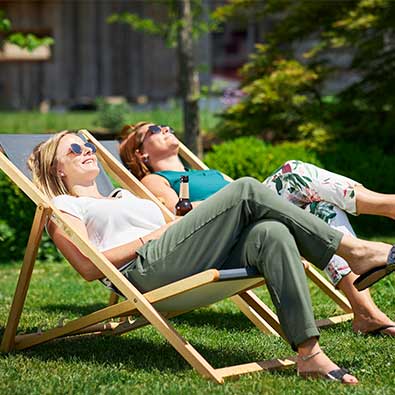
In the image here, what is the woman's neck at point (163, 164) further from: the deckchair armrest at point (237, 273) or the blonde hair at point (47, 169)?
the deckchair armrest at point (237, 273)

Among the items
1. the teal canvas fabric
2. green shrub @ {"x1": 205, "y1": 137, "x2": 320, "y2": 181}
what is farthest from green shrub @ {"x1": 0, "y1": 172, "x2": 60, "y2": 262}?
the teal canvas fabric

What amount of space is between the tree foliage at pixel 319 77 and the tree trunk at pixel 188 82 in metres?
0.41

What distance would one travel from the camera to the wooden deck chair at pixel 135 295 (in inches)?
150

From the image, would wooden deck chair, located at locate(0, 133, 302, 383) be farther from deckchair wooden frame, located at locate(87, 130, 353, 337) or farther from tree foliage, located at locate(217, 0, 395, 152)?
tree foliage, located at locate(217, 0, 395, 152)

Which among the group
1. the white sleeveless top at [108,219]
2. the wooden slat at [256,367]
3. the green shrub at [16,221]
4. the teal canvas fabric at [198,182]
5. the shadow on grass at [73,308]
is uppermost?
the white sleeveless top at [108,219]

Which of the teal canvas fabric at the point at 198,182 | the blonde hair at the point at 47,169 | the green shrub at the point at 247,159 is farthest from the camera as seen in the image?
the green shrub at the point at 247,159

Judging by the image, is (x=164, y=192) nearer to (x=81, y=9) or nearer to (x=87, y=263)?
(x=87, y=263)

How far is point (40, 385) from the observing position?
377 cm

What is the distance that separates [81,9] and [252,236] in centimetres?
1686

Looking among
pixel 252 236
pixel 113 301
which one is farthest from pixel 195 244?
pixel 113 301

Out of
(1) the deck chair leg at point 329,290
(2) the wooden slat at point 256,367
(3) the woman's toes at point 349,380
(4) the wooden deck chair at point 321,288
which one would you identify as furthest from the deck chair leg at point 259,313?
(3) the woman's toes at point 349,380

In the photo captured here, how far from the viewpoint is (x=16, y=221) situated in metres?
7.88

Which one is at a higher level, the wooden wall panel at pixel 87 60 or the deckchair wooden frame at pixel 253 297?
the deckchair wooden frame at pixel 253 297

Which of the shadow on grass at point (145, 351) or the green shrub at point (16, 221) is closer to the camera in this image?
the shadow on grass at point (145, 351)
